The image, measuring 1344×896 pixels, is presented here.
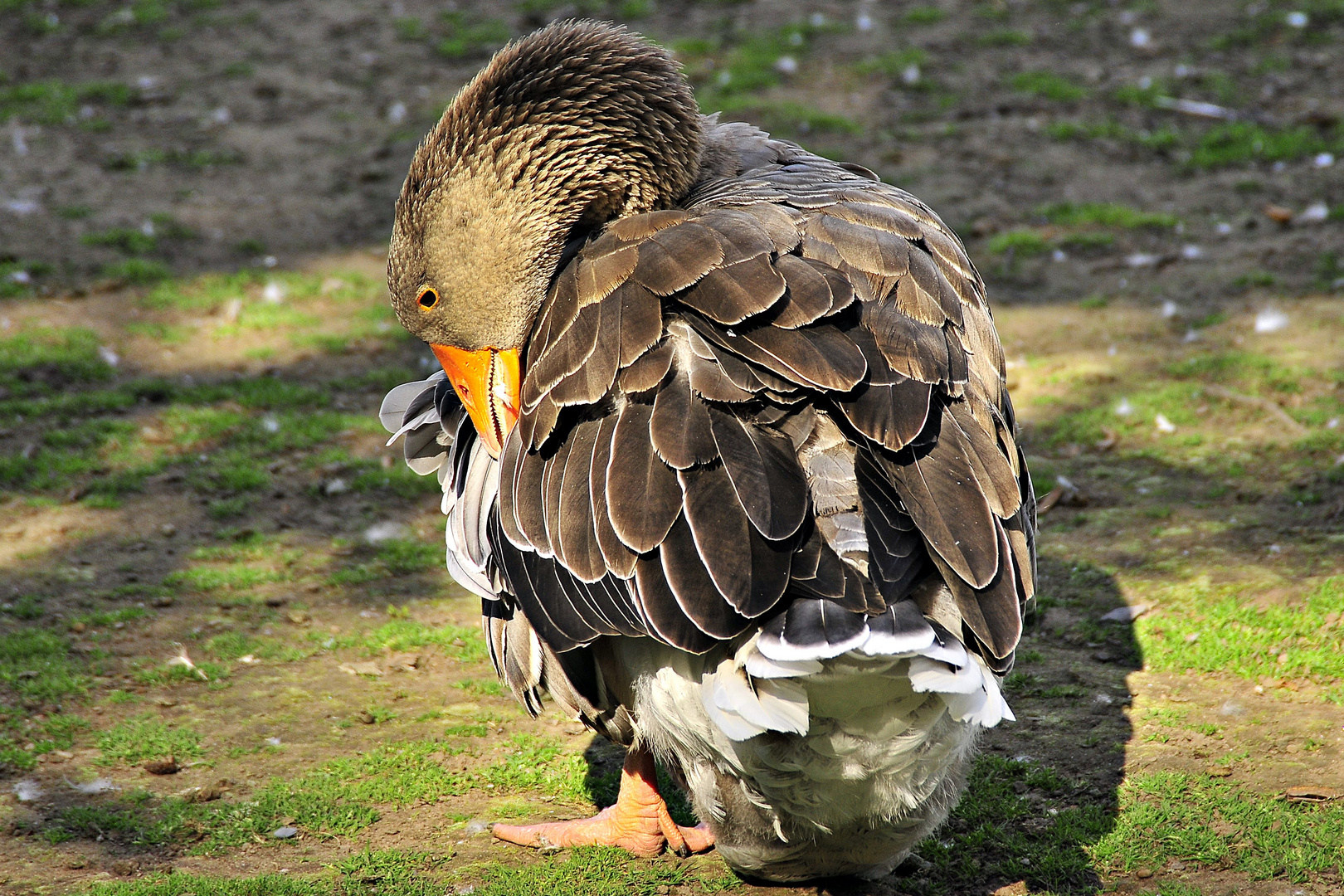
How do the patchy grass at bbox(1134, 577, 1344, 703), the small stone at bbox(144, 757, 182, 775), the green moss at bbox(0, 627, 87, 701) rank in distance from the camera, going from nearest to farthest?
1. the small stone at bbox(144, 757, 182, 775)
2. the patchy grass at bbox(1134, 577, 1344, 703)
3. the green moss at bbox(0, 627, 87, 701)

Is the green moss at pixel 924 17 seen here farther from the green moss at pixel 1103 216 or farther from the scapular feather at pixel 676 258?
the scapular feather at pixel 676 258

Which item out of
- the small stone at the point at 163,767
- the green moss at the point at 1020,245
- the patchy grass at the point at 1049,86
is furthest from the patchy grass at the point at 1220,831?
the patchy grass at the point at 1049,86

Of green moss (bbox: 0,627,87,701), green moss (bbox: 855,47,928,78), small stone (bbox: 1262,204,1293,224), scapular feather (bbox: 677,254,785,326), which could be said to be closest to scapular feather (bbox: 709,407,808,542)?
scapular feather (bbox: 677,254,785,326)

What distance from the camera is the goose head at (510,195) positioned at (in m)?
3.35

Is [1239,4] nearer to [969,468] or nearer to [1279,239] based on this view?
[1279,239]

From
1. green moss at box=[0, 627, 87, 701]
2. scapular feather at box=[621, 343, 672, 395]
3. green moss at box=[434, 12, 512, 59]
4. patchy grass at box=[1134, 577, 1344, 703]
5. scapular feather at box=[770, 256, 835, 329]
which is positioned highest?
scapular feather at box=[770, 256, 835, 329]

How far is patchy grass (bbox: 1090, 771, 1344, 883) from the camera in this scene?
3180 millimetres

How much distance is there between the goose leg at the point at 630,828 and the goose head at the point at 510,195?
1155mm

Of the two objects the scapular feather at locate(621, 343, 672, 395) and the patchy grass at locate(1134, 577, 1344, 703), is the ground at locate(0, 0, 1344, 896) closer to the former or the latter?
the patchy grass at locate(1134, 577, 1344, 703)

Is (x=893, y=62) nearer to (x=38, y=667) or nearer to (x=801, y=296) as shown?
(x=801, y=296)

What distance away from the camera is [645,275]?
2.89 metres

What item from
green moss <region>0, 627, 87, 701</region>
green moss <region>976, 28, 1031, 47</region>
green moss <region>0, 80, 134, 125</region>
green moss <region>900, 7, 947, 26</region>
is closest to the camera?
green moss <region>0, 627, 87, 701</region>

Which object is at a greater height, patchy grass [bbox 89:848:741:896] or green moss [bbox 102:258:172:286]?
green moss [bbox 102:258:172:286]

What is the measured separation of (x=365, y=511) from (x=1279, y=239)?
228 inches
